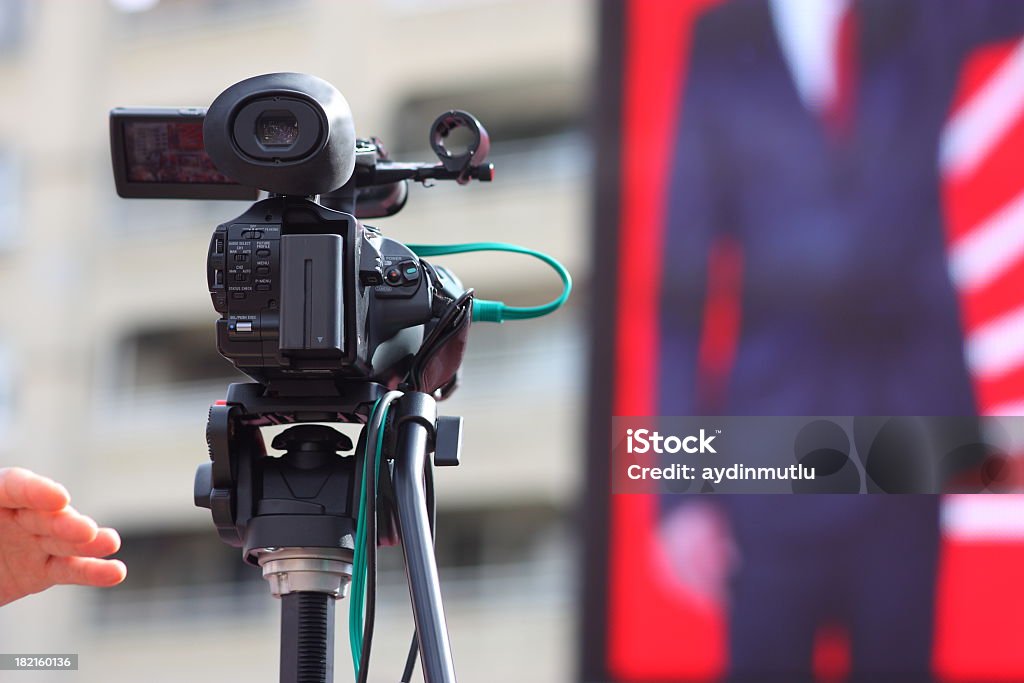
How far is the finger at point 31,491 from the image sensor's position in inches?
41.6

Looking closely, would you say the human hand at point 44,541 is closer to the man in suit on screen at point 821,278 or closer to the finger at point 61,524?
the finger at point 61,524

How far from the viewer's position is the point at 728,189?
15.1 feet

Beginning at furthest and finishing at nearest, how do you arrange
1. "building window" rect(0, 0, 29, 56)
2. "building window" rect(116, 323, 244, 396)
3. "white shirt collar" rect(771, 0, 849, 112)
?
"building window" rect(0, 0, 29, 56)
"building window" rect(116, 323, 244, 396)
"white shirt collar" rect(771, 0, 849, 112)

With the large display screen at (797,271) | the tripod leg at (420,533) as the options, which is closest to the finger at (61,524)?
the tripod leg at (420,533)

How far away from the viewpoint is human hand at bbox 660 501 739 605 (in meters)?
3.90

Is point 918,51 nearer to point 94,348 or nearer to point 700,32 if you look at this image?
point 700,32

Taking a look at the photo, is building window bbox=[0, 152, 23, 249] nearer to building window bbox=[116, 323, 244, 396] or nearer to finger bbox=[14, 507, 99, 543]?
building window bbox=[116, 323, 244, 396]

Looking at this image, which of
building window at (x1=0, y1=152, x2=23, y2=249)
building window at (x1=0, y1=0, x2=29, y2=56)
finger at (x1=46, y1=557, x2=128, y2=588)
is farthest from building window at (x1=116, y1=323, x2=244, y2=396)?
finger at (x1=46, y1=557, x2=128, y2=588)

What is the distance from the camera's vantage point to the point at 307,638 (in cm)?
107

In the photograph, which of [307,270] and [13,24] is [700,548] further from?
[13,24]

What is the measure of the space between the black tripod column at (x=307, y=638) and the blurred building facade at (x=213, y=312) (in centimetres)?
599

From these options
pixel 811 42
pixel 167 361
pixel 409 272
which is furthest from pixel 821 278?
pixel 167 361

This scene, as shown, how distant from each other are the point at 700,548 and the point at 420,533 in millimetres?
2965

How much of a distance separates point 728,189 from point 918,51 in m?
0.69
